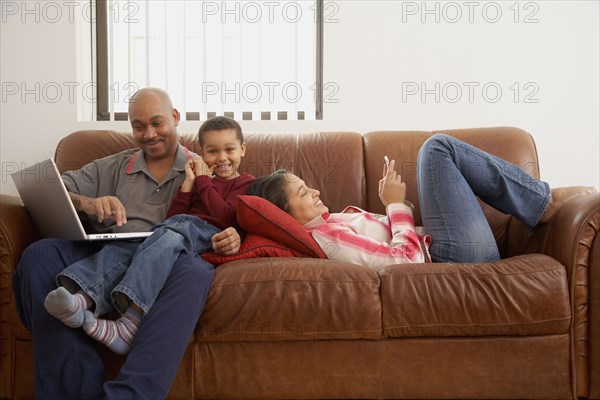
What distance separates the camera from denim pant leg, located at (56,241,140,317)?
4.93ft

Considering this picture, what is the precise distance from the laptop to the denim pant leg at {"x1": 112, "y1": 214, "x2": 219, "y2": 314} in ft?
0.30

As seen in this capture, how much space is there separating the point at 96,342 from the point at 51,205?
430mm

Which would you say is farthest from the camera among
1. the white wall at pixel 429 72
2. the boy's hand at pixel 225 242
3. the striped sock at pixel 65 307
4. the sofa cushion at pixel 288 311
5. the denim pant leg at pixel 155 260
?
the white wall at pixel 429 72

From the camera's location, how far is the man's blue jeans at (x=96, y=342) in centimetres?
137

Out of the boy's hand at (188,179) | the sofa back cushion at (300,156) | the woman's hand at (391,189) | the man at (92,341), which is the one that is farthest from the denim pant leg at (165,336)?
the sofa back cushion at (300,156)

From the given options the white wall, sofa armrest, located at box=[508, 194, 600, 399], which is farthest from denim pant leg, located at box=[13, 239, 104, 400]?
the white wall

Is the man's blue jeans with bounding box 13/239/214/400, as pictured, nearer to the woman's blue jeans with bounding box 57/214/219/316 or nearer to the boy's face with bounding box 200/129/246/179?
the woman's blue jeans with bounding box 57/214/219/316

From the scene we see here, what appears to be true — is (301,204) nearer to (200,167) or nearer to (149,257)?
(200,167)

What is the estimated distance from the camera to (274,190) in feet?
6.39

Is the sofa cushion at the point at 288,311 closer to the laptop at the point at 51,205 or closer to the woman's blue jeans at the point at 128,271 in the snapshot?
the woman's blue jeans at the point at 128,271

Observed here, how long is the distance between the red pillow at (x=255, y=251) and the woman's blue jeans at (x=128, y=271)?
9cm

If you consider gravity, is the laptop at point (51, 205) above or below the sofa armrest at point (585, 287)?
above

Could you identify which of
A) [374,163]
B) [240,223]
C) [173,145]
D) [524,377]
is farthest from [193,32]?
[524,377]

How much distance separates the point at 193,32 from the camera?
9.87 ft
